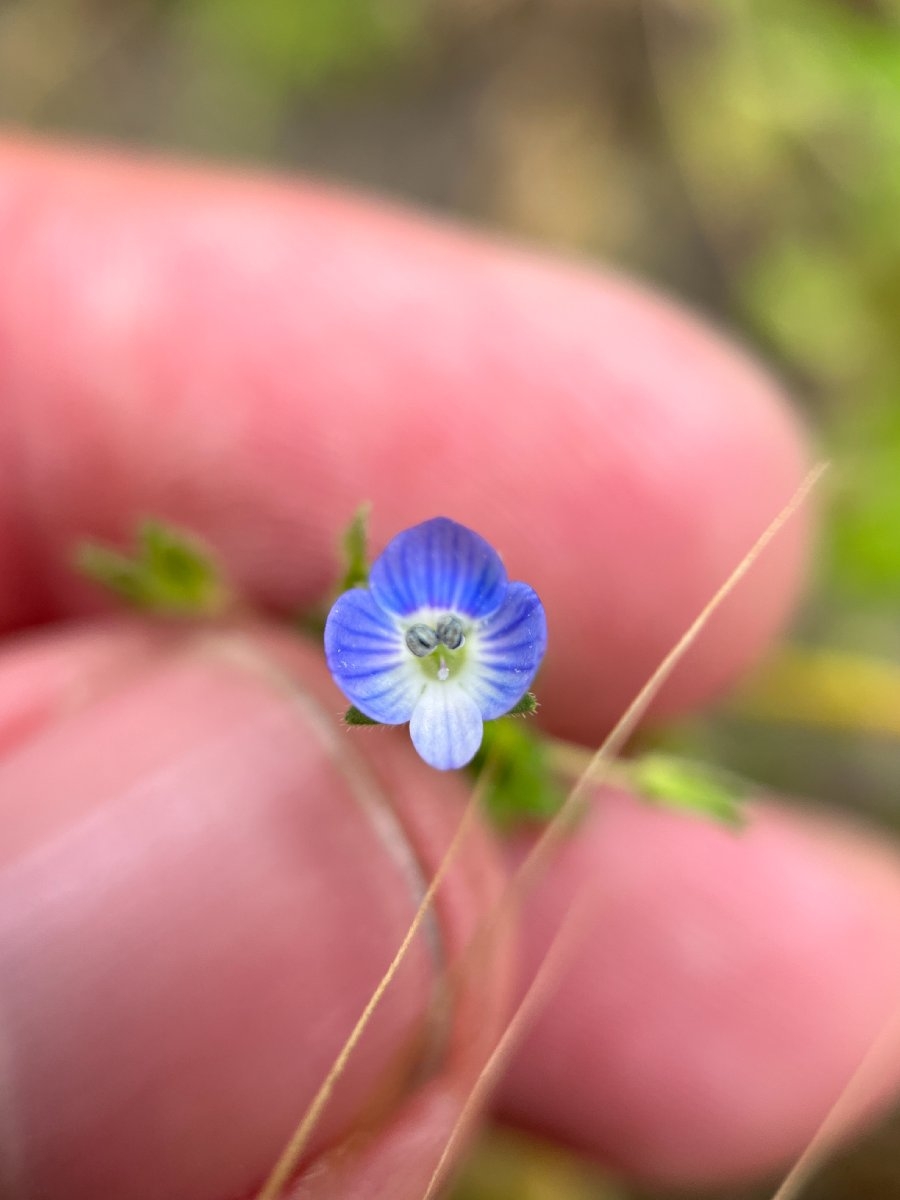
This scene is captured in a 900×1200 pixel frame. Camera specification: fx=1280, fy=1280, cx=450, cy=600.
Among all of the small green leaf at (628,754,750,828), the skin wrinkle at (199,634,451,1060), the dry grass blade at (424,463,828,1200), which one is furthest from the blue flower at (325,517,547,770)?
the small green leaf at (628,754,750,828)

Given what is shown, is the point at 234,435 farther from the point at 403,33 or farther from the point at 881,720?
the point at 403,33

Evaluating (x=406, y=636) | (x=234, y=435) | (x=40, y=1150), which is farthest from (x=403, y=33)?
(x=40, y=1150)

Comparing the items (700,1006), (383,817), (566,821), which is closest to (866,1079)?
(700,1006)

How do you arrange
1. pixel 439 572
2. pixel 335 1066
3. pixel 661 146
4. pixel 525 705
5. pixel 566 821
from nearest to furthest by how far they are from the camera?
pixel 525 705
pixel 439 572
pixel 335 1066
pixel 566 821
pixel 661 146

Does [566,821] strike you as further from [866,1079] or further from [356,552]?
[866,1079]

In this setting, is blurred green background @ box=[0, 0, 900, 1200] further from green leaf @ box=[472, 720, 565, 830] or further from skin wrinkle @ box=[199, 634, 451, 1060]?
skin wrinkle @ box=[199, 634, 451, 1060]
